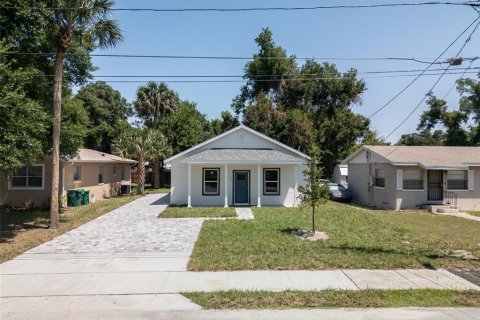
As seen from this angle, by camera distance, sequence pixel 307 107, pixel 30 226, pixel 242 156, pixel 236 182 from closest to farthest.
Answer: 1. pixel 30 226
2. pixel 242 156
3. pixel 236 182
4. pixel 307 107

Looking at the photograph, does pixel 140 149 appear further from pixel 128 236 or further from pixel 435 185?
pixel 435 185

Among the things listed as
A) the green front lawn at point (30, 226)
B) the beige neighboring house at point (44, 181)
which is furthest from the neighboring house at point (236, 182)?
the beige neighboring house at point (44, 181)

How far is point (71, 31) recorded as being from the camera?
1438 cm

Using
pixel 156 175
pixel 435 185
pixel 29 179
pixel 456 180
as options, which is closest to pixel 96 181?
pixel 29 179

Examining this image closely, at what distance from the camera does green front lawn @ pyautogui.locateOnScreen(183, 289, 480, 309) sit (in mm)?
6797

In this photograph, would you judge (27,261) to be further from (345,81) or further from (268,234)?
(345,81)

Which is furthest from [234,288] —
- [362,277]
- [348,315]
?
[362,277]

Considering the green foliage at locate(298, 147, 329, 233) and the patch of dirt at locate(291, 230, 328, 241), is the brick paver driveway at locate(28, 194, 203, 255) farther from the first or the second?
the green foliage at locate(298, 147, 329, 233)

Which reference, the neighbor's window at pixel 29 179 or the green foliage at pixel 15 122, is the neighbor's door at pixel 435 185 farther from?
the neighbor's window at pixel 29 179

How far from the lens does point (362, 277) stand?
8500 mm

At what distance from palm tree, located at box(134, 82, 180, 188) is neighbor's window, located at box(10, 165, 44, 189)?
76.8 ft

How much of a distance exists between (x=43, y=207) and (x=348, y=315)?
19698 millimetres

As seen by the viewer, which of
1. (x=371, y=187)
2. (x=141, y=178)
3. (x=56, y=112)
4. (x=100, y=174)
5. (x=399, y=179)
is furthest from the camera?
(x=141, y=178)

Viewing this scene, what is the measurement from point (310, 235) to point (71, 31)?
11.8 m
